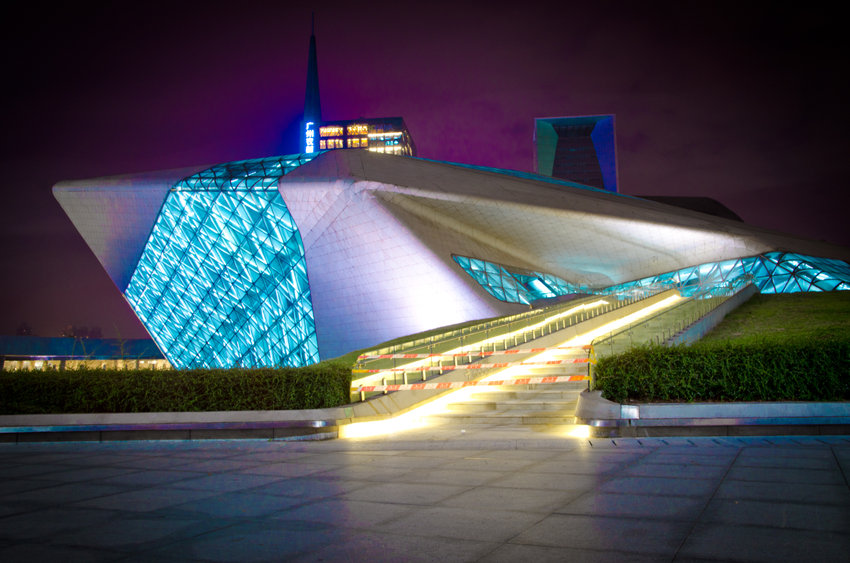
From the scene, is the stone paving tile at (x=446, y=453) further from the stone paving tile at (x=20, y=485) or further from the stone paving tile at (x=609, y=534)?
the stone paving tile at (x=20, y=485)

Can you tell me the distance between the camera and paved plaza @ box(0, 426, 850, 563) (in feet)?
14.3

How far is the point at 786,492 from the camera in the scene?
575 centimetres

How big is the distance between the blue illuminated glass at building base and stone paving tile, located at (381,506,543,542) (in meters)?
28.2

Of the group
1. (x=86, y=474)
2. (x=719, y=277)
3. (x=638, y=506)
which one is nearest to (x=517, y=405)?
(x=638, y=506)

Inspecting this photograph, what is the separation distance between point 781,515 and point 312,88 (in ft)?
496

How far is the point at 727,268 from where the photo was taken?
141ft

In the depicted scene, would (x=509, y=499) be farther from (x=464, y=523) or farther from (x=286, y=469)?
(x=286, y=469)

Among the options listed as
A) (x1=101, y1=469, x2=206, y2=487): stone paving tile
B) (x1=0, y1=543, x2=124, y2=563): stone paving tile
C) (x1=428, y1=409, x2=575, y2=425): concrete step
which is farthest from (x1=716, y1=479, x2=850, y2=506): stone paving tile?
(x1=101, y1=469, x2=206, y2=487): stone paving tile

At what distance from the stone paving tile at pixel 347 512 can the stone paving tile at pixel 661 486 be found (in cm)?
211

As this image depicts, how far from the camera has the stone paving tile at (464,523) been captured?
186 inches

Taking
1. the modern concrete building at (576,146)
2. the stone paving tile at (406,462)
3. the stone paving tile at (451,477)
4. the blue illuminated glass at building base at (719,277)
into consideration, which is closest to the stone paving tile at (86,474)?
the stone paving tile at (406,462)

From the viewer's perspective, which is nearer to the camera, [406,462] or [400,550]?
[400,550]

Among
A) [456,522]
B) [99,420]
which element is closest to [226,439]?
[99,420]

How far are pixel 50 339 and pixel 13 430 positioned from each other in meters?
73.7
